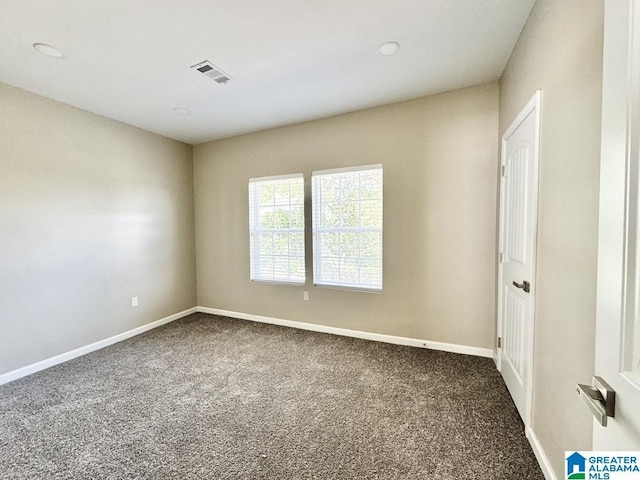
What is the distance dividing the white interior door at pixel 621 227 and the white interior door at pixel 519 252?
117cm

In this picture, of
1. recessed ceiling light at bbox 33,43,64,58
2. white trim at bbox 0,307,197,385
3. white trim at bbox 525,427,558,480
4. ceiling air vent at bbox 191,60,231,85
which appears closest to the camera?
white trim at bbox 525,427,558,480

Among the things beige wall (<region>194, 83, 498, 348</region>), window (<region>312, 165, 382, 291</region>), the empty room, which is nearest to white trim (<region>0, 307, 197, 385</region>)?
the empty room

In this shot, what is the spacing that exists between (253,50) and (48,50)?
5.09 ft

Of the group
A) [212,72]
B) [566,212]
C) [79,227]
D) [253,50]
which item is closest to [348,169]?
[253,50]

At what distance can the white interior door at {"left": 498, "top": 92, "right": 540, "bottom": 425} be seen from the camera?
5.72 ft

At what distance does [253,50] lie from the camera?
84.9 inches

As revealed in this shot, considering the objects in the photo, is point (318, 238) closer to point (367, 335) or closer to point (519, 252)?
point (367, 335)

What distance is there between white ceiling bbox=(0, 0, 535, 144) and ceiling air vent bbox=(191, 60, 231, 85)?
0.06 m

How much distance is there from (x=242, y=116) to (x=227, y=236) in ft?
5.77

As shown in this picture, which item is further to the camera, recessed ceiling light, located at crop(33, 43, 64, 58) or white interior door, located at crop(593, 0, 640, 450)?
recessed ceiling light, located at crop(33, 43, 64, 58)

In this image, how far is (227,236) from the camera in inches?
167

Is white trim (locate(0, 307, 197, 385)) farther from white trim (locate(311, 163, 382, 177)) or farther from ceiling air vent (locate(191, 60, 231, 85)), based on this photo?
ceiling air vent (locate(191, 60, 231, 85))

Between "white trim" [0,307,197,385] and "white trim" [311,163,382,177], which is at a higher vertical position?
"white trim" [311,163,382,177]

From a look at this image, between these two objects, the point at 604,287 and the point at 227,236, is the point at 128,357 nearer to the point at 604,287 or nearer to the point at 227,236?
the point at 227,236
